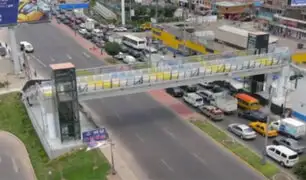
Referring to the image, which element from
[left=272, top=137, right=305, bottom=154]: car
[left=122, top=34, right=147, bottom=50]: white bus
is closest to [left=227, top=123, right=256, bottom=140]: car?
[left=272, top=137, right=305, bottom=154]: car

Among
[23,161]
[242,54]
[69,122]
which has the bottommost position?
[23,161]

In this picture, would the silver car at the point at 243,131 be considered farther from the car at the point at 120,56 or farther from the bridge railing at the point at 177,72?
the car at the point at 120,56

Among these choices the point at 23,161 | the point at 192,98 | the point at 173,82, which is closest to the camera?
the point at 23,161

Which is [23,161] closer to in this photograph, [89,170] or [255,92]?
[89,170]

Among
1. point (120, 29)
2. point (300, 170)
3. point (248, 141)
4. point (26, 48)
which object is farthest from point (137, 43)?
point (300, 170)

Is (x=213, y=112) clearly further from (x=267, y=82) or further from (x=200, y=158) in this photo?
(x=267, y=82)

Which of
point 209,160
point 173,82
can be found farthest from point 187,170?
point 173,82

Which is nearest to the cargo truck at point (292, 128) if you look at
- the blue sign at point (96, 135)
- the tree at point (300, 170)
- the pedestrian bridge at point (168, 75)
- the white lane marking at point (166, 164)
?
the tree at point (300, 170)
